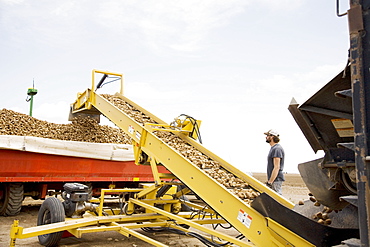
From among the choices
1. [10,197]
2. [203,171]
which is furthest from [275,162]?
[10,197]

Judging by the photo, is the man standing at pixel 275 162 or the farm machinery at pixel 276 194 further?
the man standing at pixel 275 162

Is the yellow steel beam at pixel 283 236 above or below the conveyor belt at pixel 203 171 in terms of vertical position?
below

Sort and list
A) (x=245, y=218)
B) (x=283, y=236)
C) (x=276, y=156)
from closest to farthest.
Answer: (x=283, y=236), (x=245, y=218), (x=276, y=156)

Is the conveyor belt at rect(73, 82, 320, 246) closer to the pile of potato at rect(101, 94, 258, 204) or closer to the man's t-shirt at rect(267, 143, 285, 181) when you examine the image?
the pile of potato at rect(101, 94, 258, 204)

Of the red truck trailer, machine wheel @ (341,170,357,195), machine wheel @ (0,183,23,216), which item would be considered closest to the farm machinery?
machine wheel @ (341,170,357,195)

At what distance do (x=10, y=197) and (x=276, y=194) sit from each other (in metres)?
6.06

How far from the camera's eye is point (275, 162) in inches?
209

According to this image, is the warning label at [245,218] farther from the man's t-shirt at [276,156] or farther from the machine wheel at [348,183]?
the man's t-shirt at [276,156]

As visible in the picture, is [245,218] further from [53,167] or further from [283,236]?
[53,167]

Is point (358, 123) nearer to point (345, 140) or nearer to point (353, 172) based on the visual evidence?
point (353, 172)

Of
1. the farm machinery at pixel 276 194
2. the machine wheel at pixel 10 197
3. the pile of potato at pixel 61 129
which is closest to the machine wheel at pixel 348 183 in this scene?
the farm machinery at pixel 276 194

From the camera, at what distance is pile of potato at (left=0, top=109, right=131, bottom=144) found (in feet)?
26.5

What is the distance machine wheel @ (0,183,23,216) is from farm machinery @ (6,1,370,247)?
106 inches

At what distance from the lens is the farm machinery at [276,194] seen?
2258 millimetres
